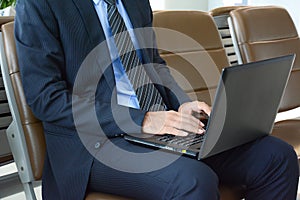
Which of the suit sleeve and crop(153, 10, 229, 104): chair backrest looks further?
crop(153, 10, 229, 104): chair backrest

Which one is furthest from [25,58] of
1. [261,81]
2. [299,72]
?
[299,72]

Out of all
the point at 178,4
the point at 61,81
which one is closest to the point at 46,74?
the point at 61,81

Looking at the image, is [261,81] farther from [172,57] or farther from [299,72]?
[299,72]

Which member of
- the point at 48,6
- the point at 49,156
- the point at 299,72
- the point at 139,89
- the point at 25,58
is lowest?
the point at 299,72

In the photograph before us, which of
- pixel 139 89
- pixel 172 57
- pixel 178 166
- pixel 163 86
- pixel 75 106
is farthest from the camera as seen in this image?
pixel 172 57

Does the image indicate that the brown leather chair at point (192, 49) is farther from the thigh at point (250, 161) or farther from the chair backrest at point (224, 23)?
the thigh at point (250, 161)

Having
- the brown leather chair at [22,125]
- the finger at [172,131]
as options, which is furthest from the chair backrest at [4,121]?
the finger at [172,131]

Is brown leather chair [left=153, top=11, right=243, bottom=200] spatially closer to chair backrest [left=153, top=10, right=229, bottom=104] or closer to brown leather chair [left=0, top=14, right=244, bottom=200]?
chair backrest [left=153, top=10, right=229, bottom=104]

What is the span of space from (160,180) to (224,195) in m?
0.23

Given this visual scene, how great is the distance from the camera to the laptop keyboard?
104 cm

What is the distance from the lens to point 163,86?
4.44 ft

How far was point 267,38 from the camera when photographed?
1953 mm

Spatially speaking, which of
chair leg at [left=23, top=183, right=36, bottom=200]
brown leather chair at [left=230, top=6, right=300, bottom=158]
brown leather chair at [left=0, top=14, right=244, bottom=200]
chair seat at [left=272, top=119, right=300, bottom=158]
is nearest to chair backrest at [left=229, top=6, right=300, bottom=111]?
brown leather chair at [left=230, top=6, right=300, bottom=158]

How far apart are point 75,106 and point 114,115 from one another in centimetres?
10
